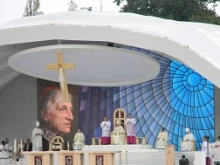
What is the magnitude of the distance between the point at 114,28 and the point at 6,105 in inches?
342

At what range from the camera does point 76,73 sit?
23.6 metres

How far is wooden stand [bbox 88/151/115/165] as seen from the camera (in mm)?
16406

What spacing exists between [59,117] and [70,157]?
914 centimetres

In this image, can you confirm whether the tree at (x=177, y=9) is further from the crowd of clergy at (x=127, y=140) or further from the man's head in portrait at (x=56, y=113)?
the crowd of clergy at (x=127, y=140)

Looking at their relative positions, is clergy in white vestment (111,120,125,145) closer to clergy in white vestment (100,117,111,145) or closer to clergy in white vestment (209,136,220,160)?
clergy in white vestment (100,117,111,145)

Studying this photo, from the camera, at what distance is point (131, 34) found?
19266mm

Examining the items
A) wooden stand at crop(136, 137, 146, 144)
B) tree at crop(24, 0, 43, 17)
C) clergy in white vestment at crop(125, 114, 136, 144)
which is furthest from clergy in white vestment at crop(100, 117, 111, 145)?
tree at crop(24, 0, 43, 17)

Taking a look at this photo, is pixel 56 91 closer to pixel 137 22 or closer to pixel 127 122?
pixel 127 122

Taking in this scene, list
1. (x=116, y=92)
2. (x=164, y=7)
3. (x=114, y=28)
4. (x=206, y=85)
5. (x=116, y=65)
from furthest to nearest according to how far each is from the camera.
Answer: (x=164, y=7) < (x=116, y=92) < (x=206, y=85) < (x=116, y=65) < (x=114, y=28)

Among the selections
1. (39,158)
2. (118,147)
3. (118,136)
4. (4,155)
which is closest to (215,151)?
(118,147)

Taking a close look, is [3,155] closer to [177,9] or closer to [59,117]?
[59,117]

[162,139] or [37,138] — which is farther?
[37,138]

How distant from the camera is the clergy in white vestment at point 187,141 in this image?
74.2 feet

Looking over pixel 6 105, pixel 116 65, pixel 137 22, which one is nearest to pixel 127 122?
pixel 116 65
